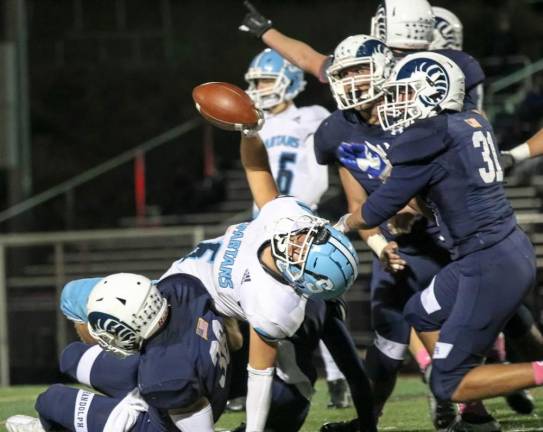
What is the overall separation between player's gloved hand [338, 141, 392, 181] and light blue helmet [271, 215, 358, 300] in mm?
1158

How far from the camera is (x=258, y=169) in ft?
20.6

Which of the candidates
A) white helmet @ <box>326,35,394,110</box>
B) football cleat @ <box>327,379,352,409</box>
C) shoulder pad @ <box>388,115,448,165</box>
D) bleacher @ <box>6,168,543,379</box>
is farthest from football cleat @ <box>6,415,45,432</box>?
bleacher @ <box>6,168,543,379</box>

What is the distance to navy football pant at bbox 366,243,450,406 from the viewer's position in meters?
6.47

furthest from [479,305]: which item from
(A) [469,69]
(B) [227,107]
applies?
(A) [469,69]

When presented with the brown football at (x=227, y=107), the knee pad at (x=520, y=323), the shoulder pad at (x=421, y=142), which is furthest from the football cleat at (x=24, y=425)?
the knee pad at (x=520, y=323)

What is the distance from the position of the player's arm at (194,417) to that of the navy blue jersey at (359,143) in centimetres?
161

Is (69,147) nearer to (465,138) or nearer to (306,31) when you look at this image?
(306,31)

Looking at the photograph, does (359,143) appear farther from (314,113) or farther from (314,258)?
(314,113)

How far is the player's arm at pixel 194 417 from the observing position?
538cm

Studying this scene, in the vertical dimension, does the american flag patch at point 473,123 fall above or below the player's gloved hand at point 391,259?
above

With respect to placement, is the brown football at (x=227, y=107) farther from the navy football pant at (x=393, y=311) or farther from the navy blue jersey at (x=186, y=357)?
the navy football pant at (x=393, y=311)

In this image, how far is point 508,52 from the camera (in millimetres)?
15250

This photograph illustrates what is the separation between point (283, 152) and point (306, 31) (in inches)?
505

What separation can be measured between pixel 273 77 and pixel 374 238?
87.8 inches
